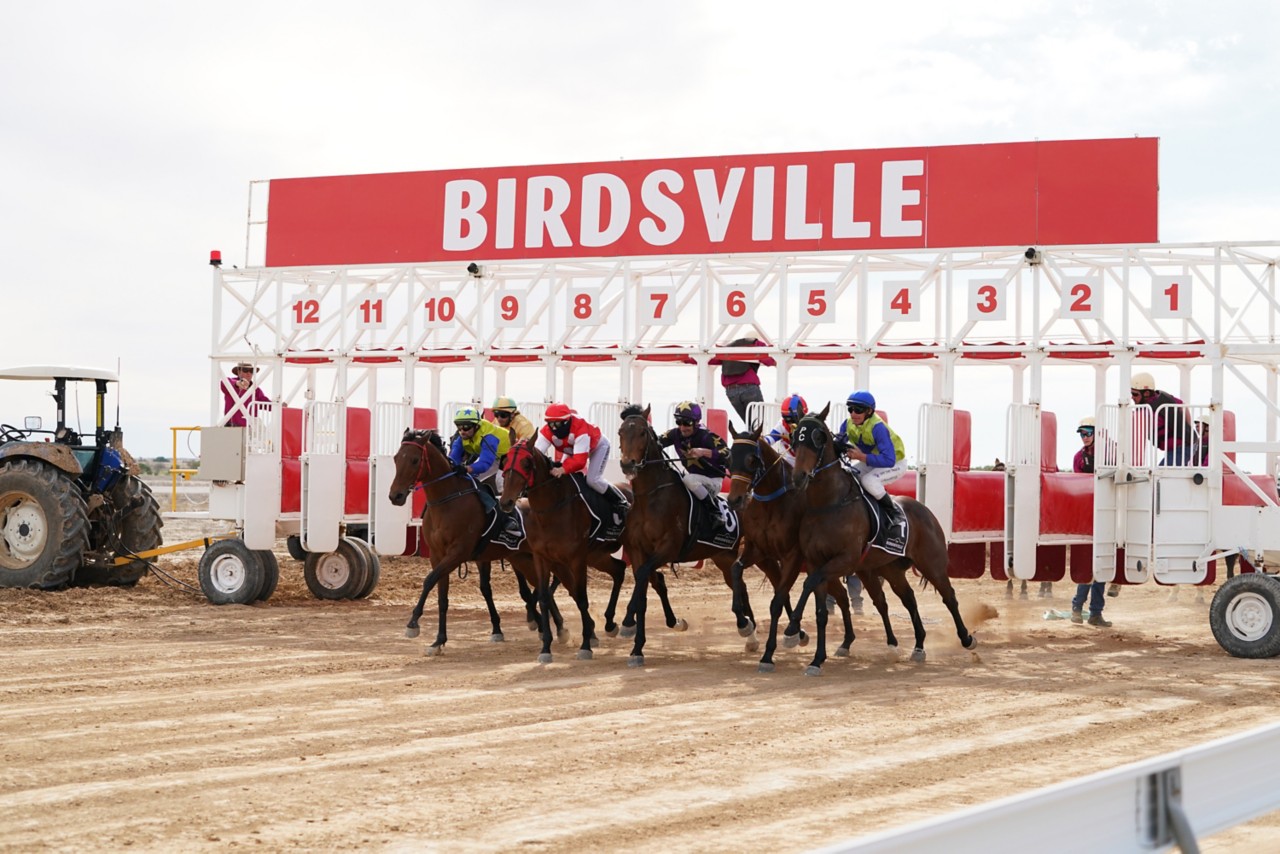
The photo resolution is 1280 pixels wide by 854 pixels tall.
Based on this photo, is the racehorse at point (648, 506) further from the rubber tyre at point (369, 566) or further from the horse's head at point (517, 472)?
the rubber tyre at point (369, 566)

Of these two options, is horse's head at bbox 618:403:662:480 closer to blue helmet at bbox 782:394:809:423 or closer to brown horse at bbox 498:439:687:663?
brown horse at bbox 498:439:687:663

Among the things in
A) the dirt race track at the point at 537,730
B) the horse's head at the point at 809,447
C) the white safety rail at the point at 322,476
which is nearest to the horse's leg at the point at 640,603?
the dirt race track at the point at 537,730

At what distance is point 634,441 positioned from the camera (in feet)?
34.7

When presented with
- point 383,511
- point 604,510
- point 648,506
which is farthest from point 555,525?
point 383,511

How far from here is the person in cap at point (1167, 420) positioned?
39.7 ft

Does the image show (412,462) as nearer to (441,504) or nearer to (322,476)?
(441,504)

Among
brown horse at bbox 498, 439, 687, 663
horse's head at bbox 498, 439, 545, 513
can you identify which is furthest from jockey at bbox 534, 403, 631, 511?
horse's head at bbox 498, 439, 545, 513

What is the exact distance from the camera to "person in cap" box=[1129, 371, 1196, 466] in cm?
1211

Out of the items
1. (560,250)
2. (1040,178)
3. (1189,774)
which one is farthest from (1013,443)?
(1189,774)

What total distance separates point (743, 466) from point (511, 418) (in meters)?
2.71

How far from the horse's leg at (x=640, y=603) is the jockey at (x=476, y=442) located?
166cm

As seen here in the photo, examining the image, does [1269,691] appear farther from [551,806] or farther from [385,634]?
[385,634]

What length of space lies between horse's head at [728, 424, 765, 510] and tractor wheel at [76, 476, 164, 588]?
24.7ft

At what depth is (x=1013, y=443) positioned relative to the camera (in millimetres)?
12688
